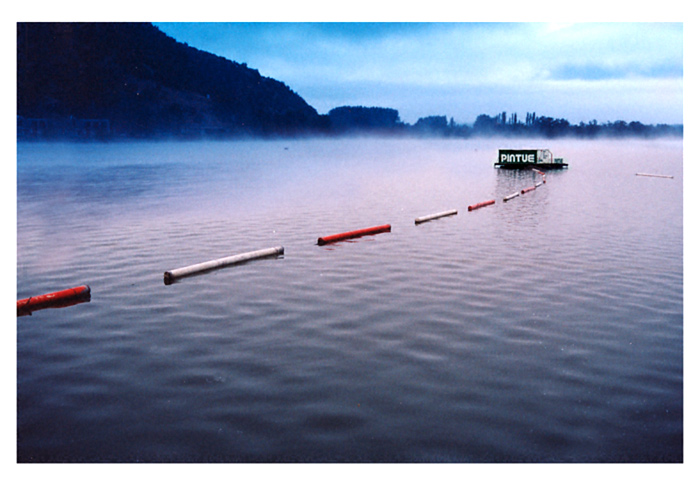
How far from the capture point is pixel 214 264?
2211 cm

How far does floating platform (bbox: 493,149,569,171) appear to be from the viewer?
98.5 metres

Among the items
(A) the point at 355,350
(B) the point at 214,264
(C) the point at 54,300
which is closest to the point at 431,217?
(B) the point at 214,264

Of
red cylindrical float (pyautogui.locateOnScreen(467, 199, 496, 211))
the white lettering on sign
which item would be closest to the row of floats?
red cylindrical float (pyautogui.locateOnScreen(467, 199, 496, 211))

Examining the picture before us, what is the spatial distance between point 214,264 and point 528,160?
283ft

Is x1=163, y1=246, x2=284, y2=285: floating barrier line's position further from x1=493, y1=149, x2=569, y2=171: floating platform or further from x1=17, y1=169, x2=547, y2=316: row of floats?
x1=493, y1=149, x2=569, y2=171: floating platform

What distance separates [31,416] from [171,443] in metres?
3.13

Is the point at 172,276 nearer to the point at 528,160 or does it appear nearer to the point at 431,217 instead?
the point at 431,217

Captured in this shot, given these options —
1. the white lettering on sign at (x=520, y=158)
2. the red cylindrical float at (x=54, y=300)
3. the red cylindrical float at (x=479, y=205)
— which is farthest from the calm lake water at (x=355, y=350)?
the white lettering on sign at (x=520, y=158)

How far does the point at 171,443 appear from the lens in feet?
32.7

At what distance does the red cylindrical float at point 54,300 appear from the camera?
17031 mm

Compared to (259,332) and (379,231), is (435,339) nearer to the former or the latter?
(259,332)

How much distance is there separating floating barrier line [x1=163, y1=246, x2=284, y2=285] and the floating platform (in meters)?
80.9

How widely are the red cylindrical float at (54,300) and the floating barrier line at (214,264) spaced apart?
285 centimetres
